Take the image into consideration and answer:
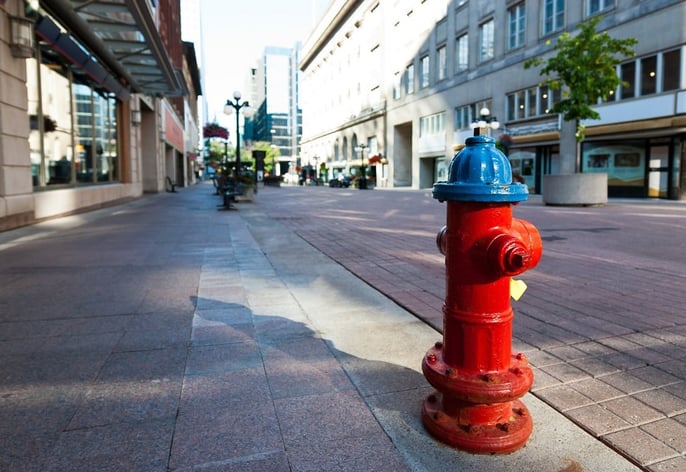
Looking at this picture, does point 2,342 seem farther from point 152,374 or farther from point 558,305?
point 558,305

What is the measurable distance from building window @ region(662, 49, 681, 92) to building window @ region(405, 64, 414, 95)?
26882mm

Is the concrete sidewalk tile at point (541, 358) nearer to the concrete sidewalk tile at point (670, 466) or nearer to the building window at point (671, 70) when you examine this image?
the concrete sidewalk tile at point (670, 466)

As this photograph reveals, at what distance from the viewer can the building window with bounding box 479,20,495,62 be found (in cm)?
3497

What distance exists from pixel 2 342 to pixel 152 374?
53.6 inches

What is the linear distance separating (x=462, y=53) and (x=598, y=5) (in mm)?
13591

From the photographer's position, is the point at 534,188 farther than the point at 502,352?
Yes

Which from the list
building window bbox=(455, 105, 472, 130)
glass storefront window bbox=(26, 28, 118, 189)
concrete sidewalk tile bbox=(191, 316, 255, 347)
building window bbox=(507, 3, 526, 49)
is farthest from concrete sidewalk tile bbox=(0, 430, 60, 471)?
building window bbox=(455, 105, 472, 130)

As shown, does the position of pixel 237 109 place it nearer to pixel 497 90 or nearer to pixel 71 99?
pixel 71 99

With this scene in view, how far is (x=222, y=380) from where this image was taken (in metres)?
2.92

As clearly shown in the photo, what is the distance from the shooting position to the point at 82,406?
2.60 metres

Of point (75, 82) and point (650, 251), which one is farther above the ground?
point (75, 82)

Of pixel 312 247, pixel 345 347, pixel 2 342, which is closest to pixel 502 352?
pixel 345 347

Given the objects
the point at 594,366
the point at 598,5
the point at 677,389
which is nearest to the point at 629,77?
the point at 598,5

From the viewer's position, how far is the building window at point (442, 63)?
41375 mm
